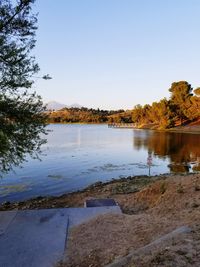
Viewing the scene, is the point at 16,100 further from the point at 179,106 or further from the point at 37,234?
the point at 179,106

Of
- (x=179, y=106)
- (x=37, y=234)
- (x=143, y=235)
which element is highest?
(x=179, y=106)

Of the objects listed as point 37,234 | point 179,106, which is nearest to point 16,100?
point 37,234

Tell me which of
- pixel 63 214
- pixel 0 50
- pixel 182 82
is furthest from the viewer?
pixel 182 82

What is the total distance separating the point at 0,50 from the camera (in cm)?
1245

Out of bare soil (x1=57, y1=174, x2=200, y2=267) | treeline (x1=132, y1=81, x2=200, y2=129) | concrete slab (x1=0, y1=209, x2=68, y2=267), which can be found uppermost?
treeline (x1=132, y1=81, x2=200, y2=129)

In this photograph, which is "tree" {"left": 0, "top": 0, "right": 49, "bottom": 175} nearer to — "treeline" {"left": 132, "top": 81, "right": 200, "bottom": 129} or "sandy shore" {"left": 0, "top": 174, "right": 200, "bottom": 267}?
"sandy shore" {"left": 0, "top": 174, "right": 200, "bottom": 267}

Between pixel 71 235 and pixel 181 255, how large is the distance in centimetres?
419

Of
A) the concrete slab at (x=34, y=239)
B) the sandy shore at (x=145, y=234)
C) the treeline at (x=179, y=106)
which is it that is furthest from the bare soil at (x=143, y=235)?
the treeline at (x=179, y=106)

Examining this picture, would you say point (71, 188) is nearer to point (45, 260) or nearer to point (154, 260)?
point (45, 260)

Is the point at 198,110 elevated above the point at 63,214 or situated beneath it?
elevated above

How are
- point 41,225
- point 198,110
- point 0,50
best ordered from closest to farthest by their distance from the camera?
point 41,225
point 0,50
point 198,110

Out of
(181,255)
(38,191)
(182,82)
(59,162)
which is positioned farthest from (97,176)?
(182,82)

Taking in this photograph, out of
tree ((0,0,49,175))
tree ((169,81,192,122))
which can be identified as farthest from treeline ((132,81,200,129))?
tree ((0,0,49,175))

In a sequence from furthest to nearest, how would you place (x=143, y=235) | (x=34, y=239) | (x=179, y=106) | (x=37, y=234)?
(x=179, y=106), (x=37, y=234), (x=34, y=239), (x=143, y=235)
